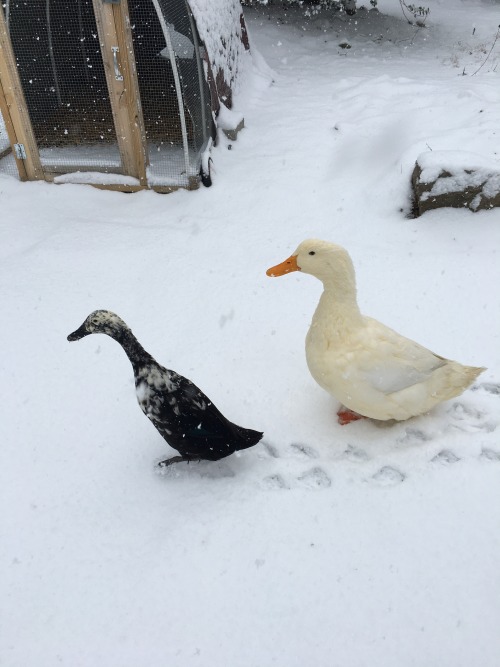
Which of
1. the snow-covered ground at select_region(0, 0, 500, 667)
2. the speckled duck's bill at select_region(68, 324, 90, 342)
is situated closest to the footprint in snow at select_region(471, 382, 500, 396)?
the snow-covered ground at select_region(0, 0, 500, 667)

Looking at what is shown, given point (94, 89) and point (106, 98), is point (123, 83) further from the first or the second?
point (94, 89)

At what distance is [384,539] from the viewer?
2.22 meters

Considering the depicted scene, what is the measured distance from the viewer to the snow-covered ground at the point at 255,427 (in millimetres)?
1994

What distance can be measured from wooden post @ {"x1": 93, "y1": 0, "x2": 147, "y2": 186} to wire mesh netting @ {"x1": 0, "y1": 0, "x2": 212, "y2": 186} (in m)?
0.16

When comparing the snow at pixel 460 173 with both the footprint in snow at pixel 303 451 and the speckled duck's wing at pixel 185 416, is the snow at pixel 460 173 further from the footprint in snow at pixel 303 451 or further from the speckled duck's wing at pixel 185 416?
the speckled duck's wing at pixel 185 416

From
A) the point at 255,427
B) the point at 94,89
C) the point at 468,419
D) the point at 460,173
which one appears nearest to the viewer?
the point at 468,419

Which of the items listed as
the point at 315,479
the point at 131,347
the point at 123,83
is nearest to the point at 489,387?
the point at 315,479

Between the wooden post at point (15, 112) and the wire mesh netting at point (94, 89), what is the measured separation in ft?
0.32

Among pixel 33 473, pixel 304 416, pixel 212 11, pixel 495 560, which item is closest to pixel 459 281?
pixel 304 416

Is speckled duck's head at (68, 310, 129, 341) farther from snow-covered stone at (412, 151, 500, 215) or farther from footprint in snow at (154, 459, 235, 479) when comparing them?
snow-covered stone at (412, 151, 500, 215)

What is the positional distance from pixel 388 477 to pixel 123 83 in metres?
3.97

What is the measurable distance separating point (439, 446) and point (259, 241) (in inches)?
98.1

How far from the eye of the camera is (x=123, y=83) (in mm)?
4430

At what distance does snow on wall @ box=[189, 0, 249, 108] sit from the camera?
4.85 m
